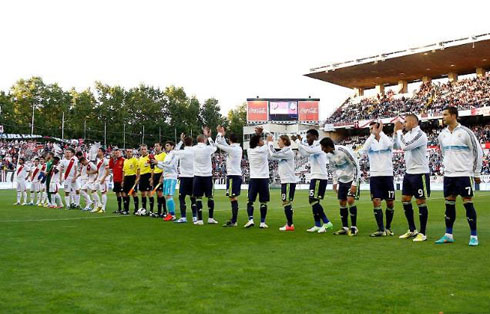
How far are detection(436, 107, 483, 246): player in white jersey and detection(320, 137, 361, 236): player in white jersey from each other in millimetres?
2077

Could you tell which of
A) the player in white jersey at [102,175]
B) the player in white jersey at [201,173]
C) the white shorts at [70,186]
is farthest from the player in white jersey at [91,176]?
the player in white jersey at [201,173]

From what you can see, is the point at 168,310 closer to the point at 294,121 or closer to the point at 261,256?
the point at 261,256

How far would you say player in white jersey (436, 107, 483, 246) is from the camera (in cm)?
921

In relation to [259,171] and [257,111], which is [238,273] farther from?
[257,111]

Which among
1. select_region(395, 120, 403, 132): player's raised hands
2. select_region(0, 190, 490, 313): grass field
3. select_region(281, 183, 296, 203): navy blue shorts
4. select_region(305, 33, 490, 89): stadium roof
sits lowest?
select_region(0, 190, 490, 313): grass field

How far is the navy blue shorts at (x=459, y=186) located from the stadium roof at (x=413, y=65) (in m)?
47.9

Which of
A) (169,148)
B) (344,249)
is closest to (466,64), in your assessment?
(169,148)

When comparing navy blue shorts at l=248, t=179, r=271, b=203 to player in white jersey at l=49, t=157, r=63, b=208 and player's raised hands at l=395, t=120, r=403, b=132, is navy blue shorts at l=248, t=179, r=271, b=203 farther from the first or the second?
player in white jersey at l=49, t=157, r=63, b=208

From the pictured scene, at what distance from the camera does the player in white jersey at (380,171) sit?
35.2 feet

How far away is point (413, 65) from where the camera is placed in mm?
62375

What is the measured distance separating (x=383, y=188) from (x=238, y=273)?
5.06 meters

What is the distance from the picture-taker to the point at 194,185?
13.7 metres

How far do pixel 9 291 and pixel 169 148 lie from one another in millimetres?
10661

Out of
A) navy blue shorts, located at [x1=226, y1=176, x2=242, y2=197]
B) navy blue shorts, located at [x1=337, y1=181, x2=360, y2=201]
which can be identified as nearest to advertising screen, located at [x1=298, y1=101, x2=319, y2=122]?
navy blue shorts, located at [x1=226, y1=176, x2=242, y2=197]
